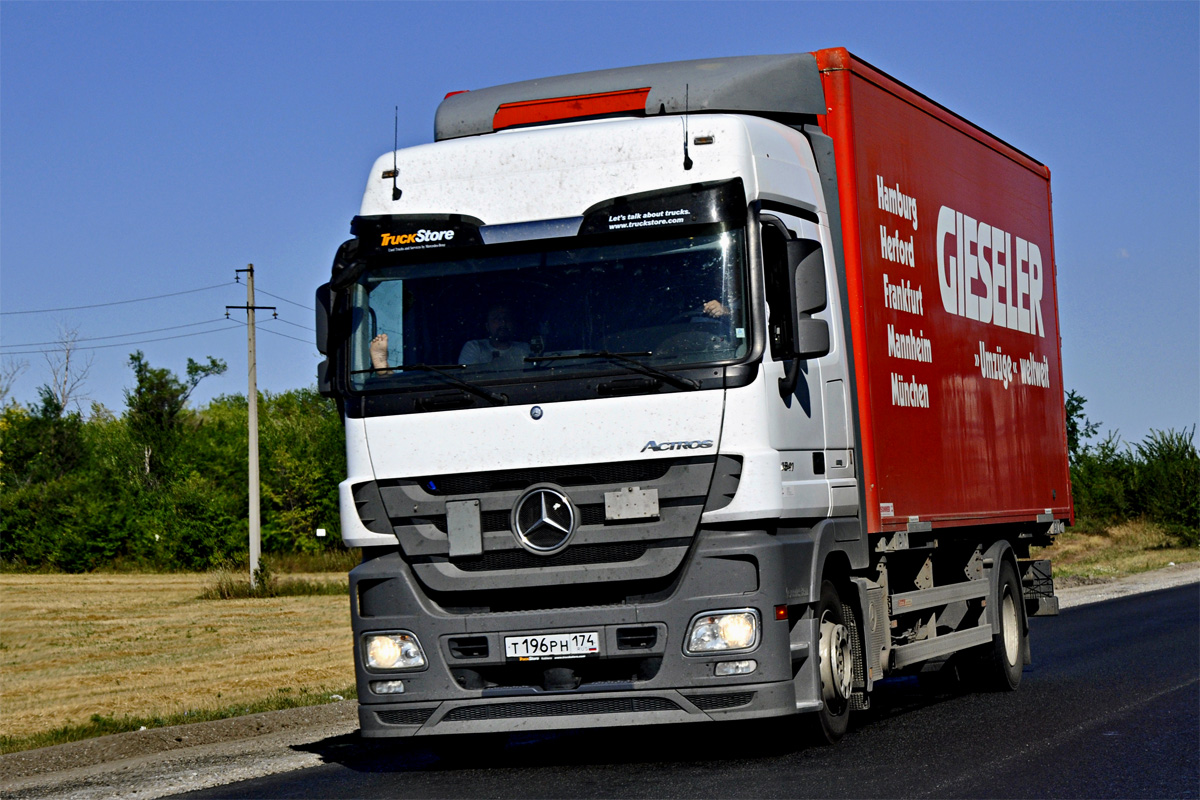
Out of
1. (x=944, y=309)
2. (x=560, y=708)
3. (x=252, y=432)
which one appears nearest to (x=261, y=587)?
(x=252, y=432)

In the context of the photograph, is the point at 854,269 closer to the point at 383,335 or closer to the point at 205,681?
the point at 383,335

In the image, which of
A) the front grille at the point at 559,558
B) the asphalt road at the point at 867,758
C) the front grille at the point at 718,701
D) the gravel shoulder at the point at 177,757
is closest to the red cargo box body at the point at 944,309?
the asphalt road at the point at 867,758

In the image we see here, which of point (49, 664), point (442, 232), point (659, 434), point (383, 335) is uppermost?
point (442, 232)

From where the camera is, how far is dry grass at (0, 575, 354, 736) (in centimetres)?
1739

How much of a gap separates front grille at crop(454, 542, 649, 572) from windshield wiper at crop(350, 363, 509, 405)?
2.70ft

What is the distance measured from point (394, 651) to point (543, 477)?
128 centimetres

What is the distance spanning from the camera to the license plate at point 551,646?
792cm

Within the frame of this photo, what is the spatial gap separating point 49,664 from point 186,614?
11.4m

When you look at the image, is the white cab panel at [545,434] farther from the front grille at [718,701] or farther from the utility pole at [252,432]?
the utility pole at [252,432]

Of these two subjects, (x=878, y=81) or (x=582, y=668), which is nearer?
(x=582, y=668)

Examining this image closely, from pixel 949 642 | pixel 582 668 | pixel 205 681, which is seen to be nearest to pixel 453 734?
pixel 582 668

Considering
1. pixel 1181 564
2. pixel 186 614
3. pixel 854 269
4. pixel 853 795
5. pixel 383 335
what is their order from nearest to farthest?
pixel 853 795 < pixel 383 335 < pixel 854 269 < pixel 186 614 < pixel 1181 564

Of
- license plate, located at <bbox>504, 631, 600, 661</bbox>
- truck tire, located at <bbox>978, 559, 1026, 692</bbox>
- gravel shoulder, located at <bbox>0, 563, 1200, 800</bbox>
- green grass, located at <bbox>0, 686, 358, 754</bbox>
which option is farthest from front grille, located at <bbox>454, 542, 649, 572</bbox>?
green grass, located at <bbox>0, 686, 358, 754</bbox>

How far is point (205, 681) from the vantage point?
19969mm
